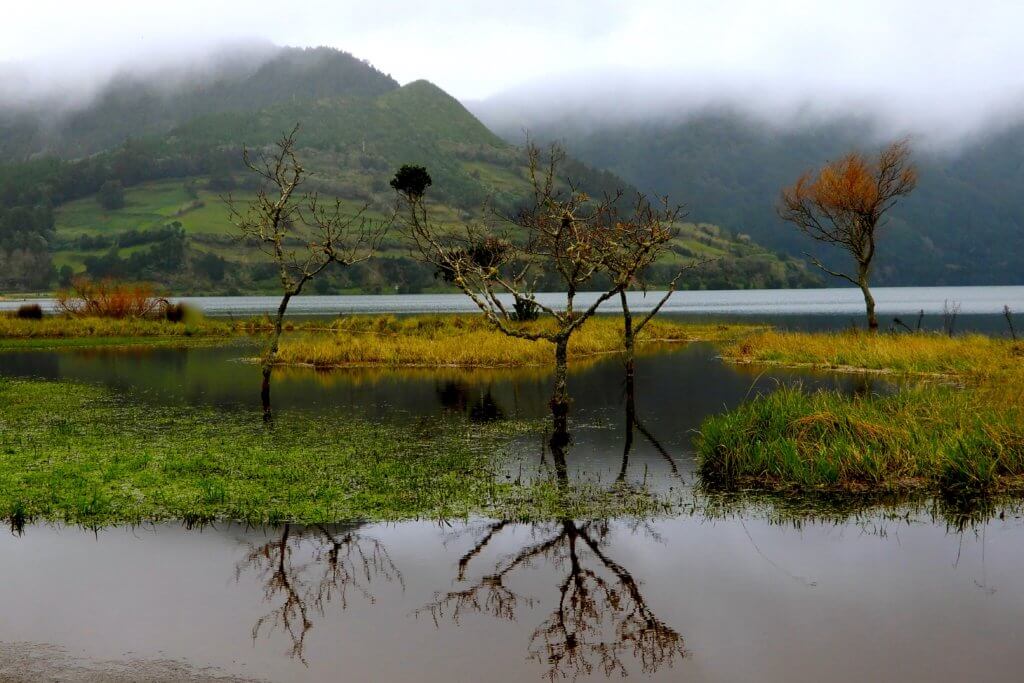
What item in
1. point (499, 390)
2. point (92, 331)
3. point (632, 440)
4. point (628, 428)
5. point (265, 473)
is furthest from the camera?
point (92, 331)

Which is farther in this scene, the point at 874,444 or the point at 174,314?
the point at 174,314

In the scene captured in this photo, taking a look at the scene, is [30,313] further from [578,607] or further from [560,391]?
[578,607]

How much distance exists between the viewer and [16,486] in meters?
16.4

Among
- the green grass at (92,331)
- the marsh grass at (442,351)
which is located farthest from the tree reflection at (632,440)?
the green grass at (92,331)

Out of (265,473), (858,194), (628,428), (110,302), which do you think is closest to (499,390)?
(628,428)

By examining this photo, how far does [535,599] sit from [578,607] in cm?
59

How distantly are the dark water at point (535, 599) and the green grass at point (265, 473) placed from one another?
Answer: 94cm

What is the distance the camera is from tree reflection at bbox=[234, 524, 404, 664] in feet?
33.1

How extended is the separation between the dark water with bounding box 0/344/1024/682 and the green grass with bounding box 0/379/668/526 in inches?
36.9

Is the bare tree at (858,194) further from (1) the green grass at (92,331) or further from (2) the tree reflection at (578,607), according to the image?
(1) the green grass at (92,331)

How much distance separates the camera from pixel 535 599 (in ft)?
35.0

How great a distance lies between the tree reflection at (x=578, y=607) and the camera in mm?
8969

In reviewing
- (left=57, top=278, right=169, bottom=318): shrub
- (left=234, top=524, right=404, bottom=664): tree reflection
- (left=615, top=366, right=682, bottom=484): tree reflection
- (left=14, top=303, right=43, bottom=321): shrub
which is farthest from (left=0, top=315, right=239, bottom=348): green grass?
(left=234, top=524, right=404, bottom=664): tree reflection

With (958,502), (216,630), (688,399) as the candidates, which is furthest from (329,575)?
(688,399)
